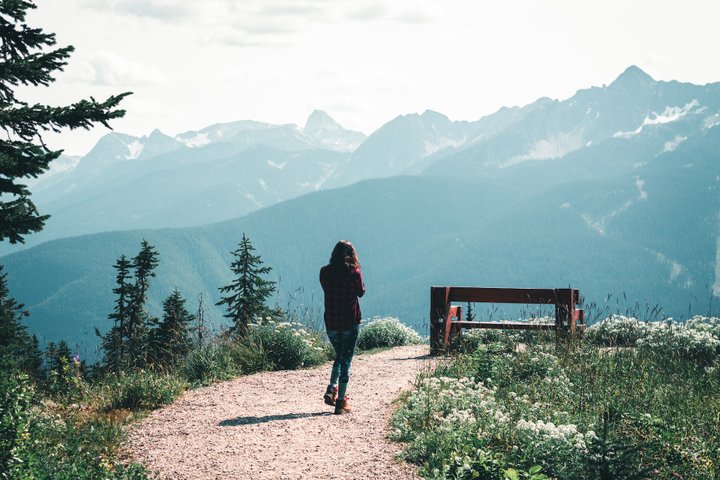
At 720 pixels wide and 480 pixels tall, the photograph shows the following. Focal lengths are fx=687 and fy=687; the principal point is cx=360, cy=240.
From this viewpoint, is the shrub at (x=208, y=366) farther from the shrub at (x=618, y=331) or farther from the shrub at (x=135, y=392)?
the shrub at (x=618, y=331)

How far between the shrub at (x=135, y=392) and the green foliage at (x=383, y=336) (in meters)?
7.62

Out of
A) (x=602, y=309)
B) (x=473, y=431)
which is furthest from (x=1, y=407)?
(x=602, y=309)

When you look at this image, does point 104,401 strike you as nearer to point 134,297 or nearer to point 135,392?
point 135,392

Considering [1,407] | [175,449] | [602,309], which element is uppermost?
[602,309]

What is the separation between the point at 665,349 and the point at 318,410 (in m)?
6.60

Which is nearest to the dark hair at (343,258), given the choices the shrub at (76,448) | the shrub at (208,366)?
the shrub at (76,448)

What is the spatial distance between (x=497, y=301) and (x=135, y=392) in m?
7.51

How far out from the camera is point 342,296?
9773 mm

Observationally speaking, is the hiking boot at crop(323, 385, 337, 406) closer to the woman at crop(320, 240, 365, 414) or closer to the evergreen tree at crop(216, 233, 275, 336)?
the woman at crop(320, 240, 365, 414)

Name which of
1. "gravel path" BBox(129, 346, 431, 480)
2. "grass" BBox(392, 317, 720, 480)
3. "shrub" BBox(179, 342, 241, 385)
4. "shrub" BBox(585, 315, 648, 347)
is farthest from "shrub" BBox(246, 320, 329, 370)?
"shrub" BBox(585, 315, 648, 347)

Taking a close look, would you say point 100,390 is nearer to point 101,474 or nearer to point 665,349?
point 101,474

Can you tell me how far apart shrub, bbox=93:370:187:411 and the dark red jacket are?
2.87 metres

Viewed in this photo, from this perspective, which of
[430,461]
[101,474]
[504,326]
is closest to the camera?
[101,474]

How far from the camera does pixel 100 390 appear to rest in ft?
34.4
